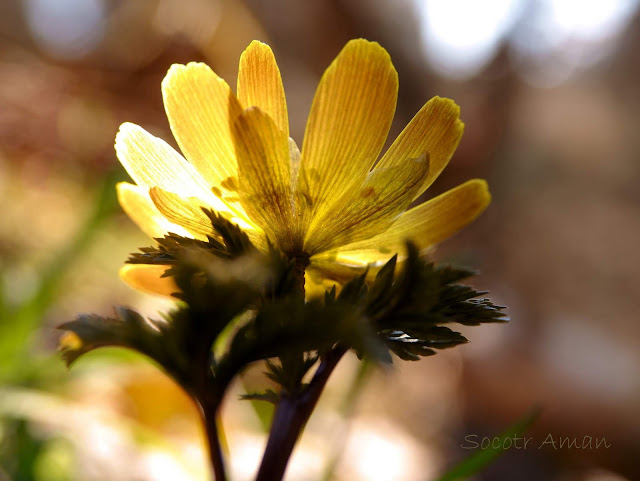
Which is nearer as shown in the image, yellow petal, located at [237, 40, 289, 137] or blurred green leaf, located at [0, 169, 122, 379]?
yellow petal, located at [237, 40, 289, 137]

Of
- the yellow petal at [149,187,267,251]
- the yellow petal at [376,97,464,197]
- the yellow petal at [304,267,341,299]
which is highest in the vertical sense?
the yellow petal at [376,97,464,197]

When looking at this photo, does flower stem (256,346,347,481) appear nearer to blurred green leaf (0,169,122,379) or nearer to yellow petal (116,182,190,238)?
yellow petal (116,182,190,238)

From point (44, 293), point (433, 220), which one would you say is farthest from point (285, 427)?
point (44, 293)

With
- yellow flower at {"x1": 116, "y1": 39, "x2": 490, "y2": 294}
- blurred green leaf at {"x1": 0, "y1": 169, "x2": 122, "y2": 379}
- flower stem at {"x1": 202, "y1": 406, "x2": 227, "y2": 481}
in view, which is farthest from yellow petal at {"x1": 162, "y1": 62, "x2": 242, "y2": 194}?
blurred green leaf at {"x1": 0, "y1": 169, "x2": 122, "y2": 379}

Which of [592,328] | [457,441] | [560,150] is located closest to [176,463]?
[457,441]

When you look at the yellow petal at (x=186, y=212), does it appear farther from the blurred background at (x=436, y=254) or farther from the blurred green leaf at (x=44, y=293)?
the blurred green leaf at (x=44, y=293)

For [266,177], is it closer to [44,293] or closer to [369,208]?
[369,208]
